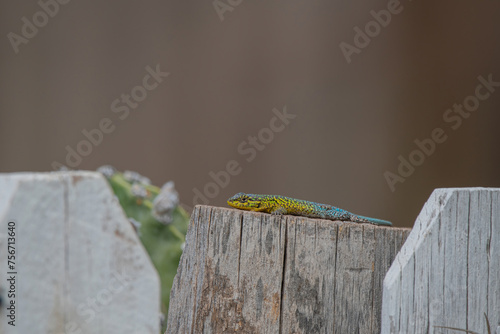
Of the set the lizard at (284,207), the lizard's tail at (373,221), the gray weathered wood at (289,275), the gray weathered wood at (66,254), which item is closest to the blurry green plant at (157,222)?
the lizard at (284,207)

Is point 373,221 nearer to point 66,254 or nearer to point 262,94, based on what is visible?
point 66,254

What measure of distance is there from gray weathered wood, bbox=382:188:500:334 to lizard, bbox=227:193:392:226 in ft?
3.47

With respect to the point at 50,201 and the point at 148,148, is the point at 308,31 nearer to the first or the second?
the point at 148,148

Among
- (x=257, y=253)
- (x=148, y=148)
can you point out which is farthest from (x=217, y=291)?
(x=148, y=148)

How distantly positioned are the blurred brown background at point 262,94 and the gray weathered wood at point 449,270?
12.7 ft

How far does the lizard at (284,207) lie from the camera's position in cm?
307

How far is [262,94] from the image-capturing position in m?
5.98

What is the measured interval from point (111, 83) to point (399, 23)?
3.10 meters

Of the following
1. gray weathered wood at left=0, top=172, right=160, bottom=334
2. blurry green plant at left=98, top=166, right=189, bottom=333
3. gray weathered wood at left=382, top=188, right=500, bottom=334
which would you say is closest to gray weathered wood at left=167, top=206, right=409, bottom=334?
gray weathered wood at left=382, top=188, right=500, bottom=334

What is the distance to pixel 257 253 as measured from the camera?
2.33 metres

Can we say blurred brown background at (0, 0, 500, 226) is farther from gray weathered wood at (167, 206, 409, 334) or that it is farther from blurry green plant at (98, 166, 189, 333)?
gray weathered wood at (167, 206, 409, 334)

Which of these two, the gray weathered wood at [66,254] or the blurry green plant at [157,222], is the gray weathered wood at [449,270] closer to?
the gray weathered wood at [66,254]

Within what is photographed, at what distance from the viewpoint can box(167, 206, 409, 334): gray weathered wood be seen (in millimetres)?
2283

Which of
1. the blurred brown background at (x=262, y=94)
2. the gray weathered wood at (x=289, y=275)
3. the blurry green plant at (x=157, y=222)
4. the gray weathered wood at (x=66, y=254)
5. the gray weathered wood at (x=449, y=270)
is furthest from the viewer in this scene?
the blurred brown background at (x=262, y=94)
